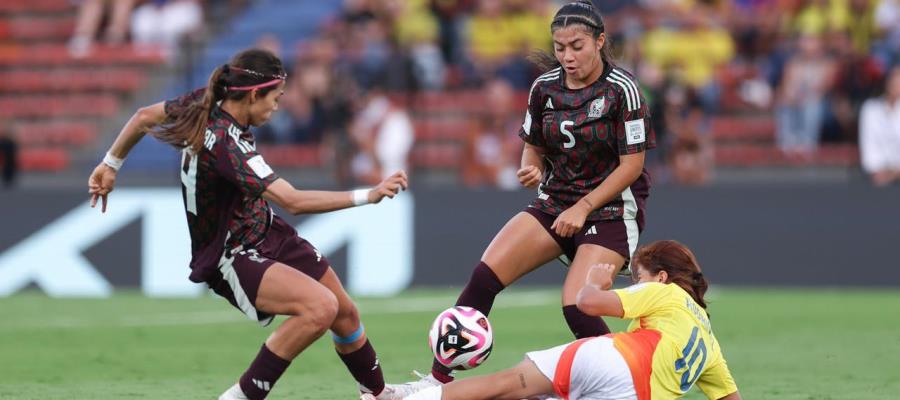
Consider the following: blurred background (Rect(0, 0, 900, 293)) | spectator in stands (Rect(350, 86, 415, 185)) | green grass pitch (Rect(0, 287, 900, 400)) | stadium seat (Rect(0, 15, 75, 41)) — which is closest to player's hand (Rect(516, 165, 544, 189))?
green grass pitch (Rect(0, 287, 900, 400))

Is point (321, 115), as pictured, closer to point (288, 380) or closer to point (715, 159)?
point (715, 159)

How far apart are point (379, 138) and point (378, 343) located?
224 inches

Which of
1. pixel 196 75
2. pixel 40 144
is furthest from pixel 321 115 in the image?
pixel 40 144

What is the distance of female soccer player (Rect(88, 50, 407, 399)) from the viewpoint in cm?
685

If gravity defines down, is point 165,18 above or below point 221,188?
above

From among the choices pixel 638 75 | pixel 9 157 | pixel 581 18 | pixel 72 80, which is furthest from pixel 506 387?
pixel 72 80

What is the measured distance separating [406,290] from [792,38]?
5675mm

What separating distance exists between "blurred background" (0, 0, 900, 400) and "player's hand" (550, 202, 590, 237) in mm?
5100

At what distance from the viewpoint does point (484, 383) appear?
20.9 feet

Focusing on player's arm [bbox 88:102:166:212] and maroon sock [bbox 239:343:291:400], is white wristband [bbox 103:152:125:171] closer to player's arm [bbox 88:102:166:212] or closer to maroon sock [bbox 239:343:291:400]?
player's arm [bbox 88:102:166:212]

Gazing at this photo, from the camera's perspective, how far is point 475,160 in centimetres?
1631

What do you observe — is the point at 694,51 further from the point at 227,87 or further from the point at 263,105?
the point at 227,87

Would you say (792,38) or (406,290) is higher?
(792,38)

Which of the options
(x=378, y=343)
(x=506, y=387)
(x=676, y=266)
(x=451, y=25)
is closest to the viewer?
(x=506, y=387)
